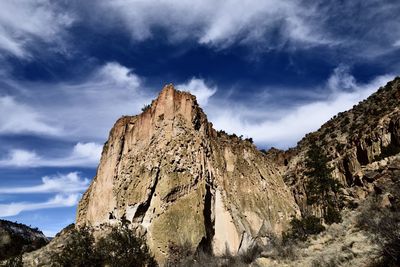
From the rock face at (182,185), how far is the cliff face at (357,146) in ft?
21.8

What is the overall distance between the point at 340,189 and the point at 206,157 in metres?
14.9

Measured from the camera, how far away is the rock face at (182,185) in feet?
96.0

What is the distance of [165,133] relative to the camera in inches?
1323

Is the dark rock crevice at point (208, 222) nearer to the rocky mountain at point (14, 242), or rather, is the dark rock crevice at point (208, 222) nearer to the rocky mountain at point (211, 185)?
the rocky mountain at point (211, 185)

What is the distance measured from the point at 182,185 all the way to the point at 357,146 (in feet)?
64.9

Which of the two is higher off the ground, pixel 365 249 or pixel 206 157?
pixel 206 157

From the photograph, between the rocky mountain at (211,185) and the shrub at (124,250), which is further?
the rocky mountain at (211,185)

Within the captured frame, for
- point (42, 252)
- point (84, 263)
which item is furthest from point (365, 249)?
point (42, 252)

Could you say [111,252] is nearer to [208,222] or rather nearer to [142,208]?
[142,208]

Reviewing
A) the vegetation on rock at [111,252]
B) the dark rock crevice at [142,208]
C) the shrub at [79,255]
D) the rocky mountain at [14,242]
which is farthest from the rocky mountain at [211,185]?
the rocky mountain at [14,242]

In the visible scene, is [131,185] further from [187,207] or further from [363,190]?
[363,190]

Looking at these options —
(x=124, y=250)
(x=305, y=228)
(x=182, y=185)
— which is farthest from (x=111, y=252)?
(x=305, y=228)

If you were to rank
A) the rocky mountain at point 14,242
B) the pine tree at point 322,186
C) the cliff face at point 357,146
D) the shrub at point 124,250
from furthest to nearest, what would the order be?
the rocky mountain at point 14,242 → the pine tree at point 322,186 → the cliff face at point 357,146 → the shrub at point 124,250

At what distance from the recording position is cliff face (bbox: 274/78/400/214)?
3450 cm
